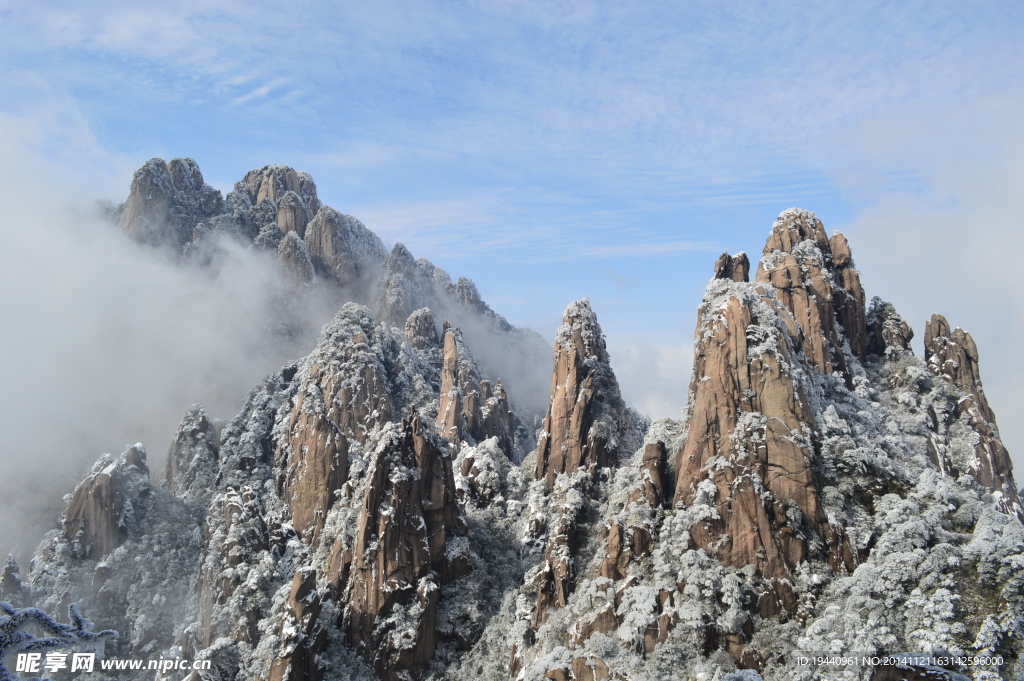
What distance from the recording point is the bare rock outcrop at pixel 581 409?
82.8m

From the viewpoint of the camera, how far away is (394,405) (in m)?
113

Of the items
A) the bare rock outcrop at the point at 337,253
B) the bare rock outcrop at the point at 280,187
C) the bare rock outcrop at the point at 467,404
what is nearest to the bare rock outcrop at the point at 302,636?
the bare rock outcrop at the point at 467,404

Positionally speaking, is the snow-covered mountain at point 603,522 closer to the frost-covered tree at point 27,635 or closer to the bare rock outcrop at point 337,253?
the frost-covered tree at point 27,635

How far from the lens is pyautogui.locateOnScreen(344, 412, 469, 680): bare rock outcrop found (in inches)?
2571

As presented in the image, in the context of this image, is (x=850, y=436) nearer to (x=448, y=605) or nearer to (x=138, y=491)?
(x=448, y=605)

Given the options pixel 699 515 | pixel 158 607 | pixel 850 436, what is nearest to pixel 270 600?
pixel 158 607

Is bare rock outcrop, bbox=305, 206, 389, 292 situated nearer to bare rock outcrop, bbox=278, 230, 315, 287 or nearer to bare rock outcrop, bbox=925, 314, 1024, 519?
bare rock outcrop, bbox=278, 230, 315, 287

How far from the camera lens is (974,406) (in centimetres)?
7669

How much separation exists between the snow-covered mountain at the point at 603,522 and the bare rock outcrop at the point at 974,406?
25 centimetres

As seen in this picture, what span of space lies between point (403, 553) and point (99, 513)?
39954mm

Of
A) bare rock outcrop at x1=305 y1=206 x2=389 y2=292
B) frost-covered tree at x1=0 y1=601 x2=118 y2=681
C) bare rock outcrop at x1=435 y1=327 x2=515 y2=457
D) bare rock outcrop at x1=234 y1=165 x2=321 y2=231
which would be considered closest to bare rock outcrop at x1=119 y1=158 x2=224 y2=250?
bare rock outcrop at x1=234 y1=165 x2=321 y2=231

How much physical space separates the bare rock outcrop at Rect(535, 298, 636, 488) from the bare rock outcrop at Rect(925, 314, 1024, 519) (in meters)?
33.5

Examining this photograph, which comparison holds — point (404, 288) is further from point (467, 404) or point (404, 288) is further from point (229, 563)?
point (229, 563)

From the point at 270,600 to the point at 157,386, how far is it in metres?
68.5
